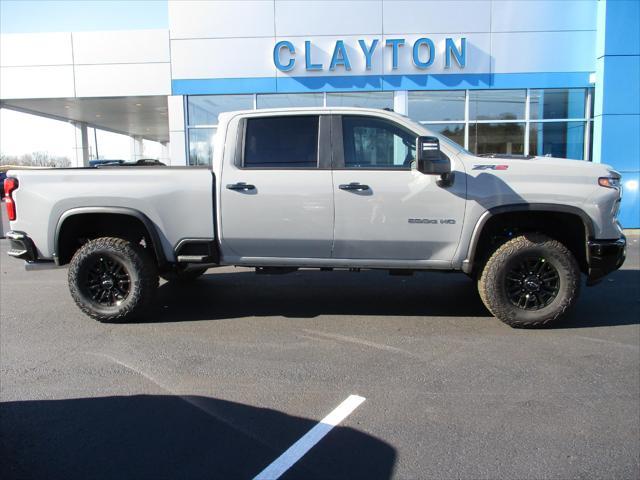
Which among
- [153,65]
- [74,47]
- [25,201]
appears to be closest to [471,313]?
[25,201]

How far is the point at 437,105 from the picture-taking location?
14.9 meters

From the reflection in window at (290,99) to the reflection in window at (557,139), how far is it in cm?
604

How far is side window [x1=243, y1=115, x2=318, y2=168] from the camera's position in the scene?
215 inches

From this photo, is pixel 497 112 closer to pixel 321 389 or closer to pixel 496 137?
pixel 496 137

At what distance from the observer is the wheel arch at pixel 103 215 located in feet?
18.0

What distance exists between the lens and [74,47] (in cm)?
1544


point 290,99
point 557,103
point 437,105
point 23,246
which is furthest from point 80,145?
point 23,246

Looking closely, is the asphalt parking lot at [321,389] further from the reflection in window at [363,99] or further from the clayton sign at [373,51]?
the clayton sign at [373,51]

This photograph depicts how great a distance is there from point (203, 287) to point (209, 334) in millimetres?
2190

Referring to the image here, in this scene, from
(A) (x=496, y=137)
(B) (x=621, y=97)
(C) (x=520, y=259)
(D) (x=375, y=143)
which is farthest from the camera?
(A) (x=496, y=137)

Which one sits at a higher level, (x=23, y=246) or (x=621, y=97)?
(x=621, y=97)

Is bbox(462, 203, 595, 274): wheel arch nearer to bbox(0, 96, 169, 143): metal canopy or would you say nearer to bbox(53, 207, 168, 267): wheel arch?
bbox(53, 207, 168, 267): wheel arch

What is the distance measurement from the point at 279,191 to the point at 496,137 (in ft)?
37.1

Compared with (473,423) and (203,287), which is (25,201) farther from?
(473,423)
